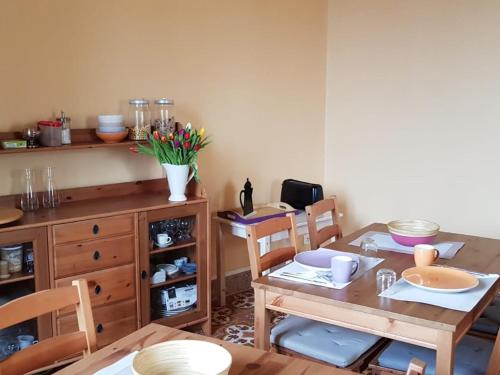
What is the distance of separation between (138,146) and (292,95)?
57.8 inches

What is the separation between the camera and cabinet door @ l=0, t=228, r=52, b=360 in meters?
2.48

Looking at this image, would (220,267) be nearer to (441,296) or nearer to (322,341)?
(322,341)

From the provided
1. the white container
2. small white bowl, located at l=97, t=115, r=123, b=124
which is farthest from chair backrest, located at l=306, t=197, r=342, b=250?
the white container

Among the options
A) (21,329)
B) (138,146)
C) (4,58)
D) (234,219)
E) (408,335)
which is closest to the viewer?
(408,335)

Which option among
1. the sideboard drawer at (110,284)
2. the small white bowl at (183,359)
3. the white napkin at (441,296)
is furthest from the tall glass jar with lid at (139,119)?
the small white bowl at (183,359)

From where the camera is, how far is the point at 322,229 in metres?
2.80

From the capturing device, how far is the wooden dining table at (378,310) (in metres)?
1.72

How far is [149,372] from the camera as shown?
4.24 feet

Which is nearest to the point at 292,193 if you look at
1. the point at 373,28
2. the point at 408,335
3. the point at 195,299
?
the point at 195,299

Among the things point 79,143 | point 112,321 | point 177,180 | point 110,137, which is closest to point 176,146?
point 177,180

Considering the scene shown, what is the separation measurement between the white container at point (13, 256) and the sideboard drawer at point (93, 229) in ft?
0.51

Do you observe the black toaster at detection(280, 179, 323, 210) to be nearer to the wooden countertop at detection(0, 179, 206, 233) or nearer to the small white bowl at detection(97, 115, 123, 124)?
the wooden countertop at detection(0, 179, 206, 233)

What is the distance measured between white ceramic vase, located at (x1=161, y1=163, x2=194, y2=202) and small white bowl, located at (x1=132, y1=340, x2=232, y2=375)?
1.67 m

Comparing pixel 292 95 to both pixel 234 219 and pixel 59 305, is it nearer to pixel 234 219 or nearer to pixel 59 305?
pixel 234 219
